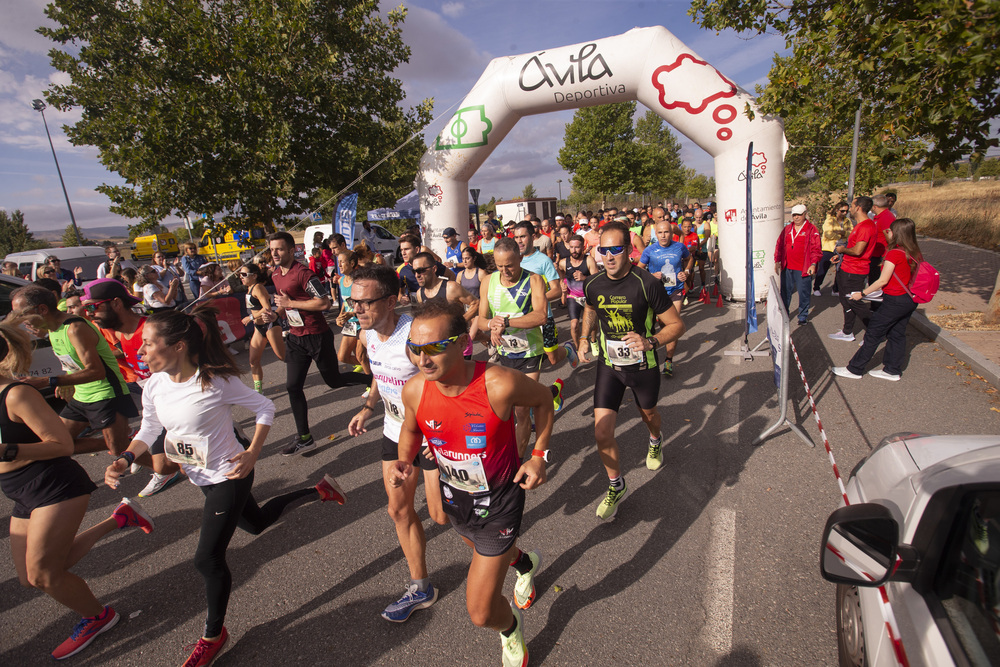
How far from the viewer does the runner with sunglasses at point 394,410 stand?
8.77 feet

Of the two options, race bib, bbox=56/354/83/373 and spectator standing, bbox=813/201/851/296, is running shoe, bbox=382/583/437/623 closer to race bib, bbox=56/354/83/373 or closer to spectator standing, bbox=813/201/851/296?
race bib, bbox=56/354/83/373

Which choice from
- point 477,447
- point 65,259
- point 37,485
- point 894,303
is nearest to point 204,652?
point 37,485

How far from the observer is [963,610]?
4.53ft

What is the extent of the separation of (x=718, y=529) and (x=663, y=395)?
2555 mm

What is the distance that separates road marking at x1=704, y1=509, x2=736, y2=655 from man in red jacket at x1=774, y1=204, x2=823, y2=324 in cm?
570

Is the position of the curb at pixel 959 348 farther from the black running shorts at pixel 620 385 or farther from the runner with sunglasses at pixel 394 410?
the runner with sunglasses at pixel 394 410

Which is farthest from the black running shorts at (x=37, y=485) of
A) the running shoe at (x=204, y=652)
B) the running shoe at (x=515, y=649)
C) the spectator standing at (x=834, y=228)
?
the spectator standing at (x=834, y=228)

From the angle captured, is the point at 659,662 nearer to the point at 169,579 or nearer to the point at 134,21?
the point at 169,579

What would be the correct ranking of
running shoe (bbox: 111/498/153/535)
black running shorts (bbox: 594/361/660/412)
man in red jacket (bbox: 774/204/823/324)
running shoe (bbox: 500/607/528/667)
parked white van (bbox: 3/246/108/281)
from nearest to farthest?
1. running shoe (bbox: 500/607/528/667)
2. running shoe (bbox: 111/498/153/535)
3. black running shorts (bbox: 594/361/660/412)
4. man in red jacket (bbox: 774/204/823/324)
5. parked white van (bbox: 3/246/108/281)

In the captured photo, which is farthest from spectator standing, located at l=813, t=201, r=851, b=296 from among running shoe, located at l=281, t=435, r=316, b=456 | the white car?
running shoe, located at l=281, t=435, r=316, b=456

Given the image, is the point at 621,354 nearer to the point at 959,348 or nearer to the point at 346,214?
the point at 959,348

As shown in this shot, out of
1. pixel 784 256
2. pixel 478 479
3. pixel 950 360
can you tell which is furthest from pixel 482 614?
pixel 784 256

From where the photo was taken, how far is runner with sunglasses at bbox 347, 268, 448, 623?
2.67m

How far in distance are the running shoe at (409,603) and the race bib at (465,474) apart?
1001 mm
